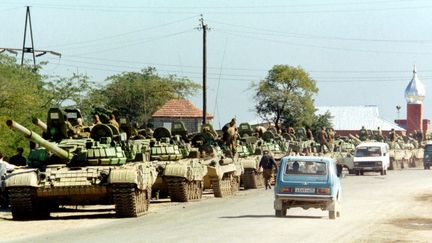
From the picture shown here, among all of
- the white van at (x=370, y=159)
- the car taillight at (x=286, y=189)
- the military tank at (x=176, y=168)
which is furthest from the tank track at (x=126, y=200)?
the white van at (x=370, y=159)

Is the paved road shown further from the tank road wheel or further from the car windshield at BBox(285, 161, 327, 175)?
the car windshield at BBox(285, 161, 327, 175)

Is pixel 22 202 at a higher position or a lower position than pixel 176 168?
lower

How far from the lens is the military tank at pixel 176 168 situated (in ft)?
105

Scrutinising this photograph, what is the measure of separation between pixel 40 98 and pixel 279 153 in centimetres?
1133

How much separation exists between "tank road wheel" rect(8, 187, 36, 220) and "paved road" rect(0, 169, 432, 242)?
A: 0.54 m

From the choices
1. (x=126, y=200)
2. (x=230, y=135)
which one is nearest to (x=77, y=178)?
(x=126, y=200)

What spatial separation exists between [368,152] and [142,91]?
3848 cm

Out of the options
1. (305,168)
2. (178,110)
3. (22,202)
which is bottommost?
(22,202)

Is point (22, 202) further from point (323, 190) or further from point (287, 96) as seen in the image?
point (287, 96)

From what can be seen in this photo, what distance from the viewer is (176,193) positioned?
32.3 meters

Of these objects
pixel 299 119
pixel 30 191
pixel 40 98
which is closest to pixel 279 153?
pixel 40 98

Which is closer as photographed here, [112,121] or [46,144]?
[46,144]

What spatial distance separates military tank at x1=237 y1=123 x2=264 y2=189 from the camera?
43.2 m

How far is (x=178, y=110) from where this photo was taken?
88.7 metres
